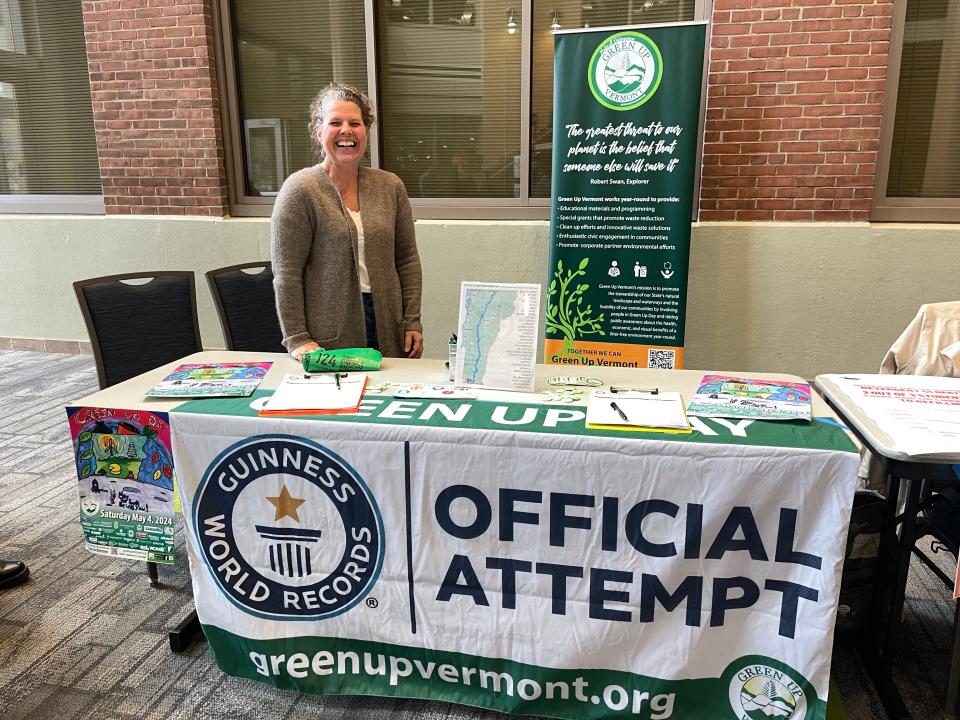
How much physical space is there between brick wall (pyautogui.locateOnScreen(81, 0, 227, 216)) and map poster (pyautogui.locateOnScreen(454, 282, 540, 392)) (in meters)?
3.45

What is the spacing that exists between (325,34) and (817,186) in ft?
10.4

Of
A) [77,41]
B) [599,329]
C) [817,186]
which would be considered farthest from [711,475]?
[77,41]

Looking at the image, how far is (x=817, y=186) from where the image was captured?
376cm

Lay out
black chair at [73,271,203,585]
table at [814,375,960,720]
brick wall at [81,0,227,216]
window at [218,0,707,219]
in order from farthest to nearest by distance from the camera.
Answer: brick wall at [81,0,227,216]
window at [218,0,707,219]
black chair at [73,271,203,585]
table at [814,375,960,720]

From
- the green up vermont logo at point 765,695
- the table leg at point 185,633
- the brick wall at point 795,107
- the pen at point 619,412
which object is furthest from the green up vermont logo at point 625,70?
the table leg at point 185,633

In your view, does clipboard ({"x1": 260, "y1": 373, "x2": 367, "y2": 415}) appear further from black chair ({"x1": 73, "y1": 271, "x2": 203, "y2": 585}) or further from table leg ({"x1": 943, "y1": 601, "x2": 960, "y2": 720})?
table leg ({"x1": 943, "y1": 601, "x2": 960, "y2": 720})

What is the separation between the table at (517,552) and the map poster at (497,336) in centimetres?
7

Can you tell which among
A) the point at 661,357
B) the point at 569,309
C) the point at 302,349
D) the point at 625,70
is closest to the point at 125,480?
the point at 302,349

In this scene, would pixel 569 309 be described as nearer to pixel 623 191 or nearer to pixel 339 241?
pixel 623 191

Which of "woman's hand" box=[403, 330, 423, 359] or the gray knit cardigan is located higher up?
the gray knit cardigan

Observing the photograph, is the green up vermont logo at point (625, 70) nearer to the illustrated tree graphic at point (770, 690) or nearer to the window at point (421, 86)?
the window at point (421, 86)

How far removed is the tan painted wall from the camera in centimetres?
376

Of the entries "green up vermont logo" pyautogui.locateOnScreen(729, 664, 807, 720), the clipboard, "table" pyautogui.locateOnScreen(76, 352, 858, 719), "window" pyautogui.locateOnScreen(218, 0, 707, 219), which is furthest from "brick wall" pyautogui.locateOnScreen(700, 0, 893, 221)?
"green up vermont logo" pyautogui.locateOnScreen(729, 664, 807, 720)

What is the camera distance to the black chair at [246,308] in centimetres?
263
